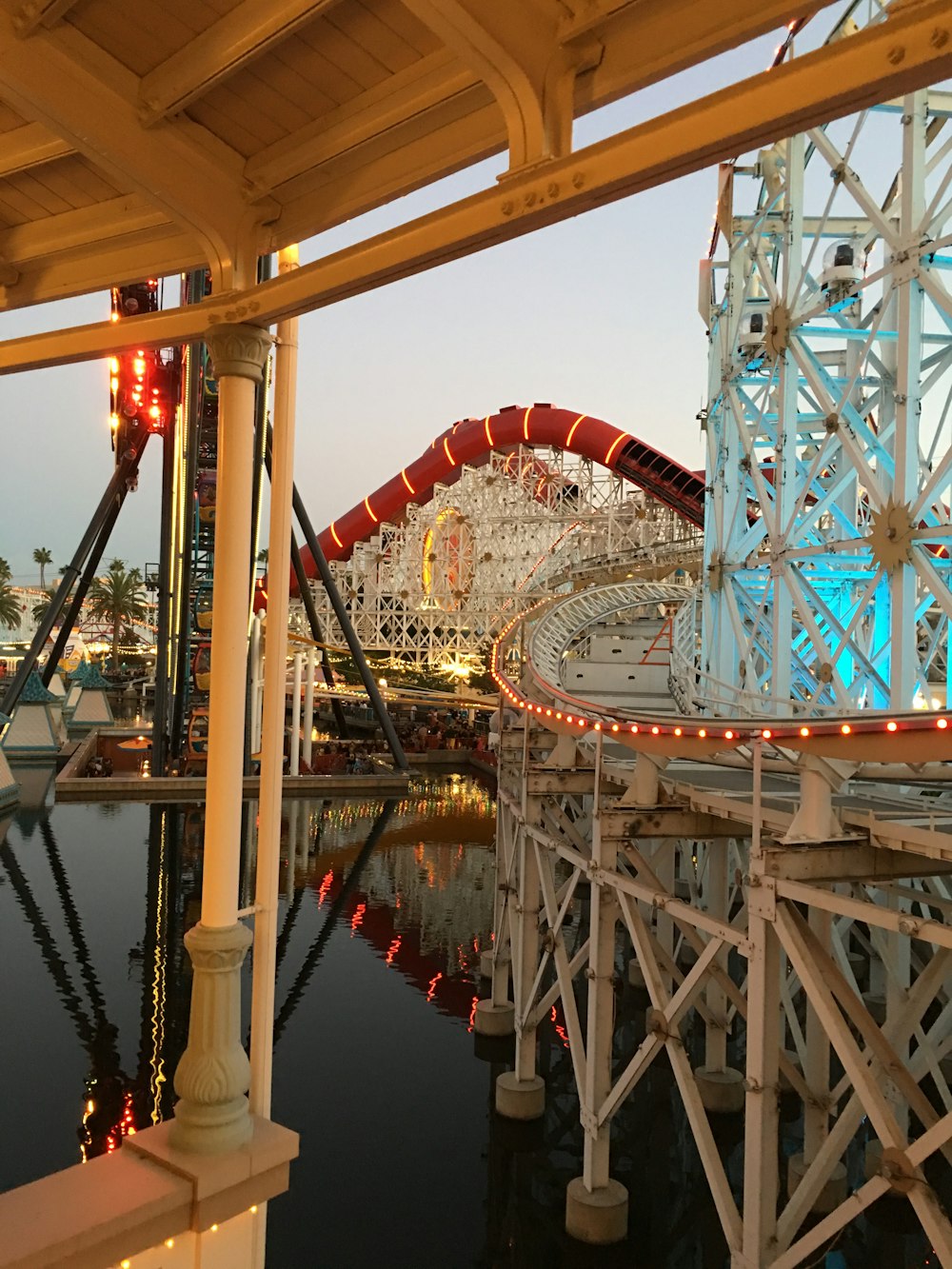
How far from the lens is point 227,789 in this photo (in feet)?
11.4

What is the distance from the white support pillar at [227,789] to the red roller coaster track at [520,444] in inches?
1261

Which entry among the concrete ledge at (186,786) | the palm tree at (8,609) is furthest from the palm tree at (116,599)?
the concrete ledge at (186,786)

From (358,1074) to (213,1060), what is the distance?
274 inches

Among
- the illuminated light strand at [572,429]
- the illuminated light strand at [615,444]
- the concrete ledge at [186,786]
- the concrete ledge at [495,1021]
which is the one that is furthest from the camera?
the illuminated light strand at [572,429]

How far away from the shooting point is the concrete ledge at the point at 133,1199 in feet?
9.16

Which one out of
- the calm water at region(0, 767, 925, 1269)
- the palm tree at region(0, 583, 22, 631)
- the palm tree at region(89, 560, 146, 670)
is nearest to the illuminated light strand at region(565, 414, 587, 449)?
the calm water at region(0, 767, 925, 1269)

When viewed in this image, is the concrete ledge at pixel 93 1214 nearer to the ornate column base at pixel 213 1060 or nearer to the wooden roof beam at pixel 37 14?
the ornate column base at pixel 213 1060

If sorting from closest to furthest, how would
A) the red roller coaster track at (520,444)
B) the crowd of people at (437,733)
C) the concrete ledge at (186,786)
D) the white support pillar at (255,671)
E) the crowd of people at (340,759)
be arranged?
the concrete ledge at (186,786)
the white support pillar at (255,671)
the crowd of people at (340,759)
the crowd of people at (437,733)
the red roller coaster track at (520,444)

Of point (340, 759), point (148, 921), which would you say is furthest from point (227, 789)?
point (340, 759)

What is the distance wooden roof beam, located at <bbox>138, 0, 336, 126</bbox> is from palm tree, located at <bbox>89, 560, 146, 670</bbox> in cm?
→ 7193

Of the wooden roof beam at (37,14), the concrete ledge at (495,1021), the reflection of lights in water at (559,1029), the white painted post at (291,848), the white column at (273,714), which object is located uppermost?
the wooden roof beam at (37,14)

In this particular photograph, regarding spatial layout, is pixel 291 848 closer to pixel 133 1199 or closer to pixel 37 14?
pixel 133 1199

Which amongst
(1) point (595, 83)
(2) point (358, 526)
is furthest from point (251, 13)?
(2) point (358, 526)

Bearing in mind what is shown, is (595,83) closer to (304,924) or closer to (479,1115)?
(479,1115)
